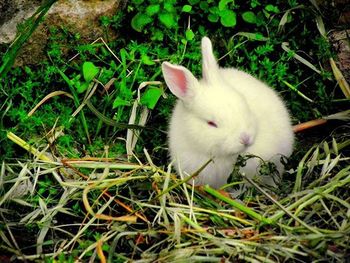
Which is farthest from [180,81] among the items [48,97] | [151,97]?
[48,97]

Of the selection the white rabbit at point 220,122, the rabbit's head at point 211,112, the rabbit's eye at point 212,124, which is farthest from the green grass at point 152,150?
the rabbit's eye at point 212,124

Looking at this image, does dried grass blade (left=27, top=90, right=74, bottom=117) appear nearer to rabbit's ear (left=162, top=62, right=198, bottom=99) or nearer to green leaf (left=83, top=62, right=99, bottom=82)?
green leaf (left=83, top=62, right=99, bottom=82)

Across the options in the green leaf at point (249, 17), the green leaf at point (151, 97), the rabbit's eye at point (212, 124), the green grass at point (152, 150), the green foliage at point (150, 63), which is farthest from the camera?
the green leaf at point (249, 17)

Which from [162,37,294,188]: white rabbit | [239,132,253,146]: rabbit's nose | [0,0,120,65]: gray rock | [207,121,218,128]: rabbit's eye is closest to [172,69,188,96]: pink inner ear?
[162,37,294,188]: white rabbit

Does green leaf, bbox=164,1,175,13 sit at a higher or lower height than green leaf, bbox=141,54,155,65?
higher

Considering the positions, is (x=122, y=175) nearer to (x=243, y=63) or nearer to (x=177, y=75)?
(x=177, y=75)

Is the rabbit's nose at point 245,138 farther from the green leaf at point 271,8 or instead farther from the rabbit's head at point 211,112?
the green leaf at point 271,8

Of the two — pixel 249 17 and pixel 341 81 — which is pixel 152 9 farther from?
pixel 341 81
